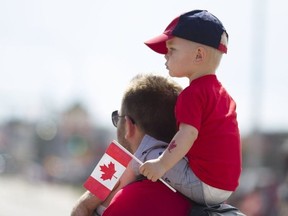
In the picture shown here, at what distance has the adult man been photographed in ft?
12.6

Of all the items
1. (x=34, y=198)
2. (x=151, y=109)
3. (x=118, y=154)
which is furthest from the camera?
(x=34, y=198)

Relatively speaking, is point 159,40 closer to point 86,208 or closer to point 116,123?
point 116,123

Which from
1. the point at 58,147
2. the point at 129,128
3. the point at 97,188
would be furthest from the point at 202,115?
the point at 58,147

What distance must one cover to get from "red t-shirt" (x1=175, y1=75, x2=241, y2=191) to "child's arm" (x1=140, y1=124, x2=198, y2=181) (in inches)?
2.2

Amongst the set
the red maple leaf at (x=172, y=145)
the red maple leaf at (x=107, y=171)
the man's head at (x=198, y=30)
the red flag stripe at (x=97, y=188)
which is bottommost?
the red flag stripe at (x=97, y=188)

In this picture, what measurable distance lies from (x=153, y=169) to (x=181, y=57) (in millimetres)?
498

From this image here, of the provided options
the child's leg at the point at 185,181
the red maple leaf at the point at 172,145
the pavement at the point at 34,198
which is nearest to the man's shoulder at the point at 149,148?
the child's leg at the point at 185,181

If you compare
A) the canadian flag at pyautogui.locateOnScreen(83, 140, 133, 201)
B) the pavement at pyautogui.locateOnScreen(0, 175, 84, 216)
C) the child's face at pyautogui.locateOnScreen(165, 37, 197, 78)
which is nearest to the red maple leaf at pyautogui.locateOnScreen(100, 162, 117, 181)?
the canadian flag at pyautogui.locateOnScreen(83, 140, 133, 201)

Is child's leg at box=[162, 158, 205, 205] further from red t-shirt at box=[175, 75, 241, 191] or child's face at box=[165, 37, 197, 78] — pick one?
child's face at box=[165, 37, 197, 78]

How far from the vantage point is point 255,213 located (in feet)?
40.5

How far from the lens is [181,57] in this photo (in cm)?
386

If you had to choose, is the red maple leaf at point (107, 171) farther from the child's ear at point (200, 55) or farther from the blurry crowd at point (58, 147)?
the blurry crowd at point (58, 147)

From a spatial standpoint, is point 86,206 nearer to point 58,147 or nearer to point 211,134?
point 211,134

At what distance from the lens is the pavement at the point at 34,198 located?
91.9ft
